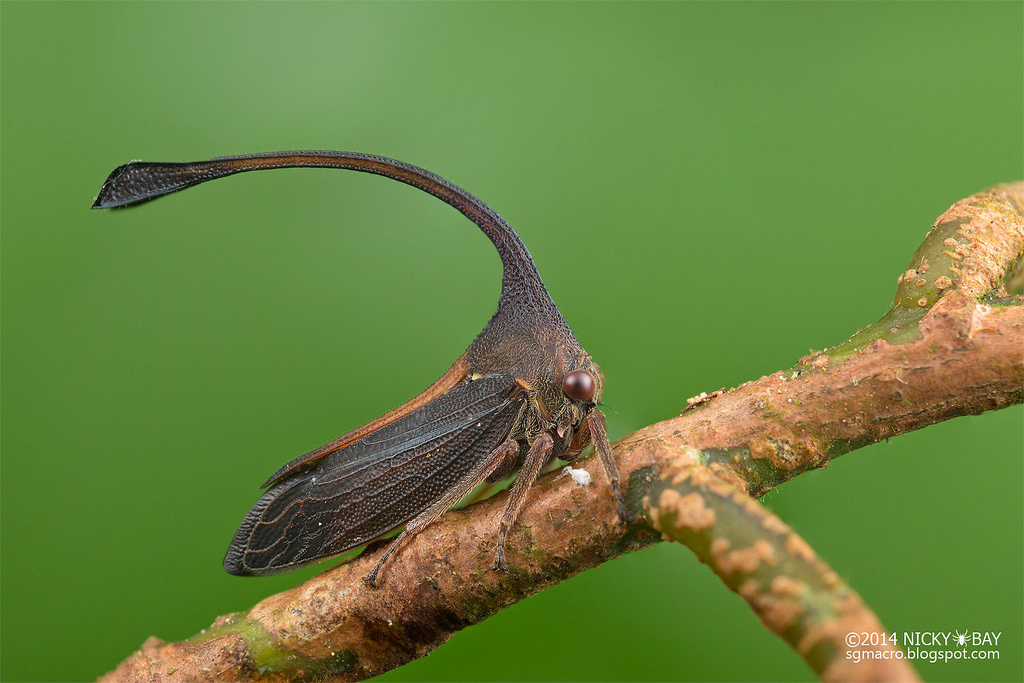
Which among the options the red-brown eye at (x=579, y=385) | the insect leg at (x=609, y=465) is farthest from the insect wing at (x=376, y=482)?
the insect leg at (x=609, y=465)

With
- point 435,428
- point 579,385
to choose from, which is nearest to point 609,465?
point 579,385

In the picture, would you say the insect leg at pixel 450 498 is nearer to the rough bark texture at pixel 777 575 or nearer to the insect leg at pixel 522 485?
the insect leg at pixel 522 485

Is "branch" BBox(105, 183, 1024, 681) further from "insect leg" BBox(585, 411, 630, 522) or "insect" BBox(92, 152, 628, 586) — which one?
"insect" BBox(92, 152, 628, 586)

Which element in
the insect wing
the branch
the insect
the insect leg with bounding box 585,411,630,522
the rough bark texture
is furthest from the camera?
the insect wing

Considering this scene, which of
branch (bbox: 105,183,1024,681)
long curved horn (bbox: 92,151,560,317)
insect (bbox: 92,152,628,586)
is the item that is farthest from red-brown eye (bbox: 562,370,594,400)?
long curved horn (bbox: 92,151,560,317)

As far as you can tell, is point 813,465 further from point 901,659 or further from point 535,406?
point 535,406

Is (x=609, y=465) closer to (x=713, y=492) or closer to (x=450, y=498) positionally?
(x=713, y=492)
